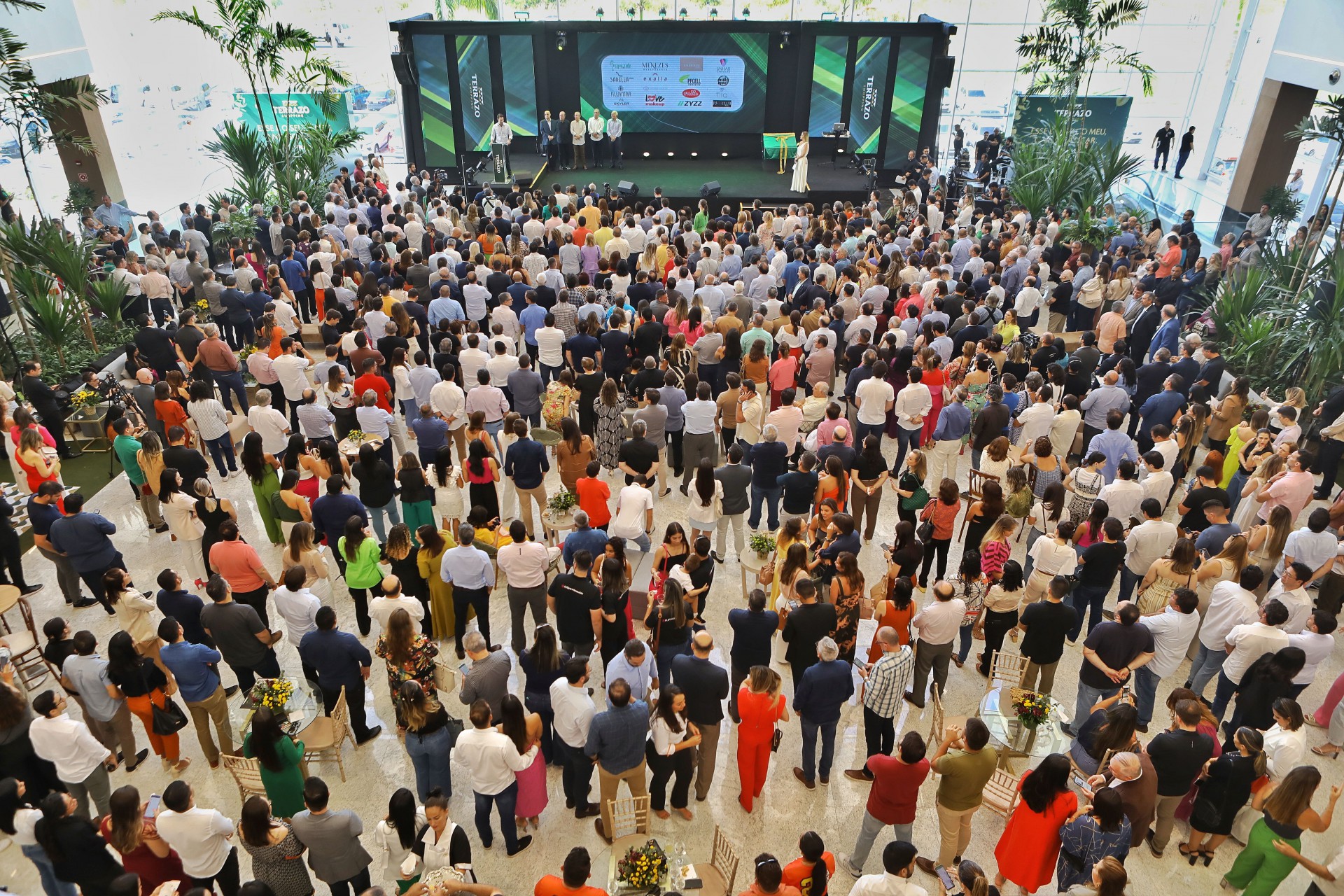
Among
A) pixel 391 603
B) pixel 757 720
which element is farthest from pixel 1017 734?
pixel 391 603

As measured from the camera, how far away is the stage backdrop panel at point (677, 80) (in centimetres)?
2062

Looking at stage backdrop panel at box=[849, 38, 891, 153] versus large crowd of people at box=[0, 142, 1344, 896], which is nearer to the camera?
large crowd of people at box=[0, 142, 1344, 896]

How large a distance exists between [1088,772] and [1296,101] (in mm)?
19158

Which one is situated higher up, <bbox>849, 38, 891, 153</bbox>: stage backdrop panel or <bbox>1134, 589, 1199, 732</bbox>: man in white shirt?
<bbox>849, 38, 891, 153</bbox>: stage backdrop panel

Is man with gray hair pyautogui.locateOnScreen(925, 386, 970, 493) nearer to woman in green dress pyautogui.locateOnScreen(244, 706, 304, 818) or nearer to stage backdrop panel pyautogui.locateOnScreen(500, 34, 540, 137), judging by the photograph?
woman in green dress pyautogui.locateOnScreen(244, 706, 304, 818)

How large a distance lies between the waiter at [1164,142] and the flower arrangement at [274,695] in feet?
76.8

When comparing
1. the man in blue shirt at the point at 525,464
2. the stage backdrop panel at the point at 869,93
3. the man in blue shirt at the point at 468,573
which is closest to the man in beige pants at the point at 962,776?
the man in blue shirt at the point at 468,573

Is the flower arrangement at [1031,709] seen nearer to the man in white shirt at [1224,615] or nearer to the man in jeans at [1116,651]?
the man in jeans at [1116,651]

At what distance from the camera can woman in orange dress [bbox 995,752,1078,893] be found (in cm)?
435

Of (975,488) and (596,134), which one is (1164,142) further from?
(975,488)

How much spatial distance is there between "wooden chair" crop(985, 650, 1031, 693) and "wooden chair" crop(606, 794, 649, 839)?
8.79ft

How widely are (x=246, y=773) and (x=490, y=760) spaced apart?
161 centimetres

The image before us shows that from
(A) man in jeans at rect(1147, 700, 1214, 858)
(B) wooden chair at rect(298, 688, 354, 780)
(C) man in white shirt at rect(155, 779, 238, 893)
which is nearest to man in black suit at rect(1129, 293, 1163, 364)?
(A) man in jeans at rect(1147, 700, 1214, 858)

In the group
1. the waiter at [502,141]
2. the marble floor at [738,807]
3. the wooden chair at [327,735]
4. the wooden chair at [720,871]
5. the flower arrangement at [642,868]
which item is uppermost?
the waiter at [502,141]
